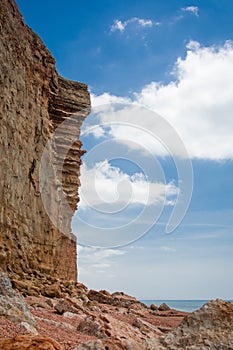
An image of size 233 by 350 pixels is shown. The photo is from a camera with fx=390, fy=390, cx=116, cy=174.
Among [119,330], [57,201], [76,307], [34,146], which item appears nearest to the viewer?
[119,330]

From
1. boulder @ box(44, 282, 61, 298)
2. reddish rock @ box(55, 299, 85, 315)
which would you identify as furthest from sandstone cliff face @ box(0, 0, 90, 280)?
reddish rock @ box(55, 299, 85, 315)

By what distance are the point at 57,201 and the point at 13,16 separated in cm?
922

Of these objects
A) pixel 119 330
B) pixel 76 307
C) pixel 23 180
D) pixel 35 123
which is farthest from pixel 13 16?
pixel 119 330

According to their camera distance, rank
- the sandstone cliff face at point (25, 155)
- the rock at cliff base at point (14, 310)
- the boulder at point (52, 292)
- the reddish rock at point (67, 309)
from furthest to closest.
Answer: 1. the sandstone cliff face at point (25, 155)
2. the boulder at point (52, 292)
3. the reddish rock at point (67, 309)
4. the rock at cliff base at point (14, 310)

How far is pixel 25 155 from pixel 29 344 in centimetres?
1451

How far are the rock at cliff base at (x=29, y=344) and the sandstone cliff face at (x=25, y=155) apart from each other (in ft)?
37.4

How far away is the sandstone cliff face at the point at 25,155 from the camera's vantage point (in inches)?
610

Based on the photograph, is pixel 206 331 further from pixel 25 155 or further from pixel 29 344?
pixel 25 155

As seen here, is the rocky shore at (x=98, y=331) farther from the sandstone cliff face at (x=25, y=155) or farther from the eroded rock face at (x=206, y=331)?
the sandstone cliff face at (x=25, y=155)

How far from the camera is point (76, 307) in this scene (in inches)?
393

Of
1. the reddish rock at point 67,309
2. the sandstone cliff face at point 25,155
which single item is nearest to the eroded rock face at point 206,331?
the reddish rock at point 67,309

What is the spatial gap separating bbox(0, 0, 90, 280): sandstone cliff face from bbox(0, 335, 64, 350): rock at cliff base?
37.4 feet

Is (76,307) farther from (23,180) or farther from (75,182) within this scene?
(75,182)

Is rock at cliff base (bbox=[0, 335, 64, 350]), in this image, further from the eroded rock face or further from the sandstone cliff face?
the sandstone cliff face
